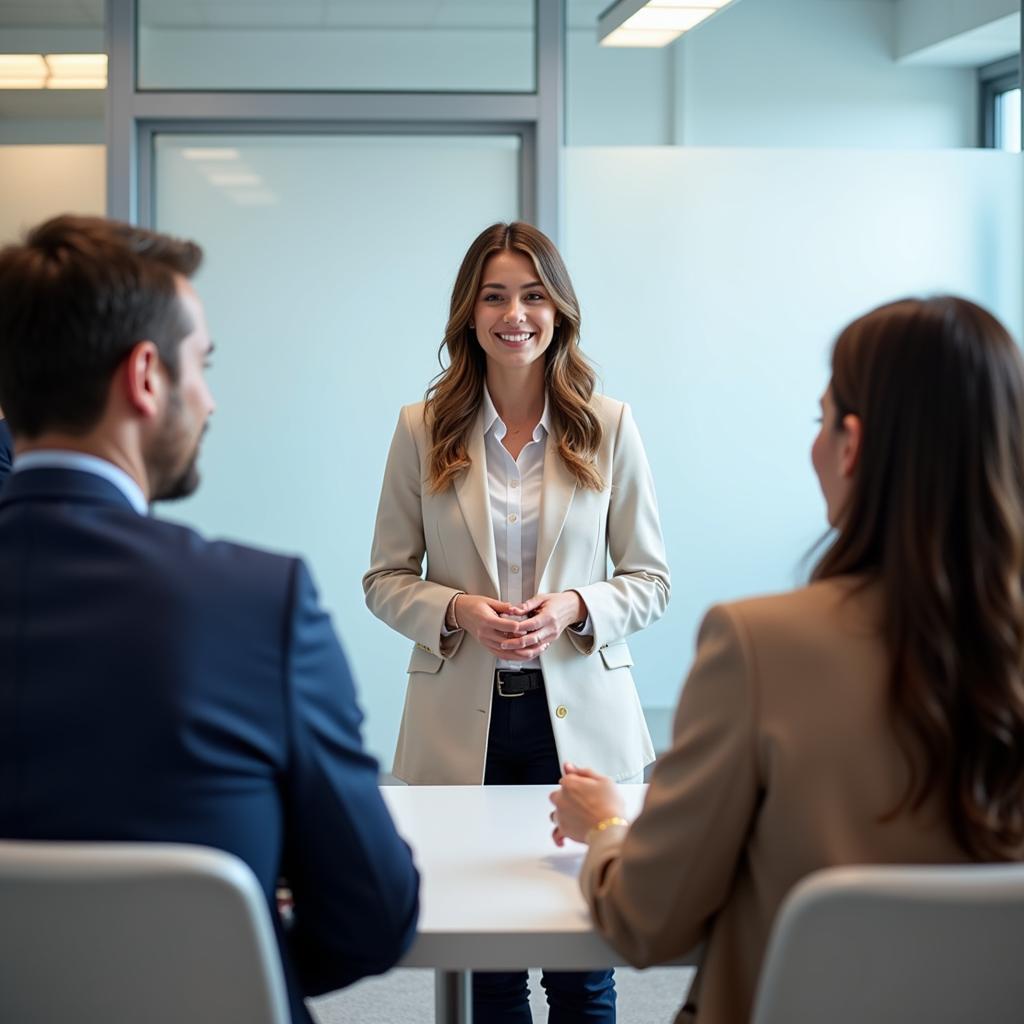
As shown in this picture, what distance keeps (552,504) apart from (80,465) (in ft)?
4.40

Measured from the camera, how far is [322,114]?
4.50 m

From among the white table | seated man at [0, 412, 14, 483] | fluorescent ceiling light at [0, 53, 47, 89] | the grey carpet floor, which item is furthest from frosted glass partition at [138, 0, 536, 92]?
the white table

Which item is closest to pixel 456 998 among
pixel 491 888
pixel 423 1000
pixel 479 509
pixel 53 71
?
pixel 491 888

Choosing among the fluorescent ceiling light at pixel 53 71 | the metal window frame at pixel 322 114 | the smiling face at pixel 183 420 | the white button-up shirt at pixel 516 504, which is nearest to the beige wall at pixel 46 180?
the metal window frame at pixel 322 114

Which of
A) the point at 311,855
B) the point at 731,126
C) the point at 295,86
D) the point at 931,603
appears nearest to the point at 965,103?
the point at 731,126

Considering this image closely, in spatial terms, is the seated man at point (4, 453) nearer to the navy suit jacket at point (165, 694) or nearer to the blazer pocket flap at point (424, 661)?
the blazer pocket flap at point (424, 661)

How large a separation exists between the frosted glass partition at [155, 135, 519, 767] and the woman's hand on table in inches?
117

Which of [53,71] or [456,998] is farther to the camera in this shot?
[53,71]

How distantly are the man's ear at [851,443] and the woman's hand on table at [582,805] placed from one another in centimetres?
52

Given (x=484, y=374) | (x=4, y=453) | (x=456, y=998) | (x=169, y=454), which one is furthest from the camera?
(x=4, y=453)

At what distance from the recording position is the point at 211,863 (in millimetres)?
1043

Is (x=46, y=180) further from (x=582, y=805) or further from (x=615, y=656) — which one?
(x=582, y=805)

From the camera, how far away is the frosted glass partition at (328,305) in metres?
4.55

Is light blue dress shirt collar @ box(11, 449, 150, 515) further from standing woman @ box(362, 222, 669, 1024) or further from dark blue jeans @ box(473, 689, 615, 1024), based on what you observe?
dark blue jeans @ box(473, 689, 615, 1024)
